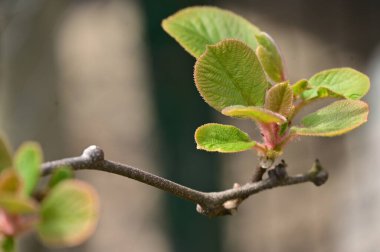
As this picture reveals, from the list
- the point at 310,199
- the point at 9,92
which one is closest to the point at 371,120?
the point at 310,199

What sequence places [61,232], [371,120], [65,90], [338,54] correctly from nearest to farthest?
[61,232]
[371,120]
[338,54]
[65,90]

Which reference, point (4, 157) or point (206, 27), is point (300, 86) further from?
point (4, 157)

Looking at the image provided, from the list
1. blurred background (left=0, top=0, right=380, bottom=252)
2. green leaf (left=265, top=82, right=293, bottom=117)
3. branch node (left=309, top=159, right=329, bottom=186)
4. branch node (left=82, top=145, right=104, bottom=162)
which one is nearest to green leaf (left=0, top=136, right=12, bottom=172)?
branch node (left=82, top=145, right=104, bottom=162)

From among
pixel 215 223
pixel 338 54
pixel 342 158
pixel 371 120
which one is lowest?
pixel 215 223

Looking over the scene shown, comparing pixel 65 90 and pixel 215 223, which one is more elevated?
pixel 65 90

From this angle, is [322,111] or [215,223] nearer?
[322,111]

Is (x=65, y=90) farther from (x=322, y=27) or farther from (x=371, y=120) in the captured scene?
(x=371, y=120)
